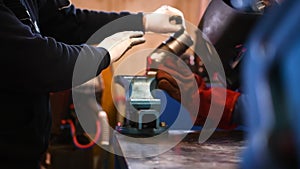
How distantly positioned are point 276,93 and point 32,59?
28.8 inches

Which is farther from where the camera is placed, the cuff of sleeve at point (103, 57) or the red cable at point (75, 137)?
the red cable at point (75, 137)

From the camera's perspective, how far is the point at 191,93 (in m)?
1.28

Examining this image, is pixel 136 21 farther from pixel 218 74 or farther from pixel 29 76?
pixel 29 76

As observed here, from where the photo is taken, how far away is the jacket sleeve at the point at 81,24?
49.4 inches

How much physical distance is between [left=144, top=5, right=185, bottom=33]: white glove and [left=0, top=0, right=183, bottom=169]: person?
11 centimetres

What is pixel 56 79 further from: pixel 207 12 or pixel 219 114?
pixel 207 12

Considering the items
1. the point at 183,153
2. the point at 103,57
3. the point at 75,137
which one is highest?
the point at 103,57

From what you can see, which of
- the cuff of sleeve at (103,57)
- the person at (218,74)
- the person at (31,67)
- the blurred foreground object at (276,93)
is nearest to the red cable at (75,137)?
the person at (218,74)

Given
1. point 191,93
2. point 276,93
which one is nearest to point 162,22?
point 191,93

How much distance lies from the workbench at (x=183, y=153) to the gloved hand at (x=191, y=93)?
0.24 ft

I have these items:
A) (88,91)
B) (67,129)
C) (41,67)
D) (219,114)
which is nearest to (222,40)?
(219,114)

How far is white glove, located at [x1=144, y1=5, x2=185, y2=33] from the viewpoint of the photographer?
131 centimetres

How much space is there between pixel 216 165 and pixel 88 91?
112 centimetres

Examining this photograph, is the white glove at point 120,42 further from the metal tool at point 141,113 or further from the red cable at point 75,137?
the red cable at point 75,137
